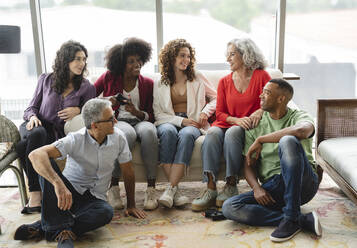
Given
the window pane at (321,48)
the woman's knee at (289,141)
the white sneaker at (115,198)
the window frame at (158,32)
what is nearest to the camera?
the woman's knee at (289,141)

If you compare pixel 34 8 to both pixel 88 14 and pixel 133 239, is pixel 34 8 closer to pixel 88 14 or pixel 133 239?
pixel 88 14

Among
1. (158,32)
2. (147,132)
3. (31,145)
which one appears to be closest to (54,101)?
(31,145)

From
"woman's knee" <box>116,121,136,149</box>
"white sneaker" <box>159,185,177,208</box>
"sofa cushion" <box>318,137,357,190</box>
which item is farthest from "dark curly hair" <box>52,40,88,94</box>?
"sofa cushion" <box>318,137,357,190</box>

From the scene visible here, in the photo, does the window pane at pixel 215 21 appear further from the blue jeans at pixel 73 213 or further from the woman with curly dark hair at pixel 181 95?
the blue jeans at pixel 73 213

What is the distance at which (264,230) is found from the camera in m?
2.40

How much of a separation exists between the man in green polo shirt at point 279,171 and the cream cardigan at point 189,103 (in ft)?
1.52

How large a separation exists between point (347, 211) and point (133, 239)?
4.40 feet

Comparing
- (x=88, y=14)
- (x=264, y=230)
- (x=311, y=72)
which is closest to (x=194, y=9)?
(x=88, y=14)

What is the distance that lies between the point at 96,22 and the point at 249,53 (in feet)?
4.76

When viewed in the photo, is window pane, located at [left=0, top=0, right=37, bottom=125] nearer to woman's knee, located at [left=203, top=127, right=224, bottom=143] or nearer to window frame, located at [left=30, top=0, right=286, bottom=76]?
window frame, located at [left=30, top=0, right=286, bottom=76]

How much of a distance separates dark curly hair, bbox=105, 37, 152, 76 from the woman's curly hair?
151 mm

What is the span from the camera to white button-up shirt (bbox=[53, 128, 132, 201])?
2.33 metres

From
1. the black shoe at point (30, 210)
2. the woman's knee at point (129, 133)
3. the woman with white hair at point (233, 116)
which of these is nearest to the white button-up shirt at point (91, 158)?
the woman's knee at point (129, 133)

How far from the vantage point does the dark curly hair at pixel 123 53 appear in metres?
3.06
